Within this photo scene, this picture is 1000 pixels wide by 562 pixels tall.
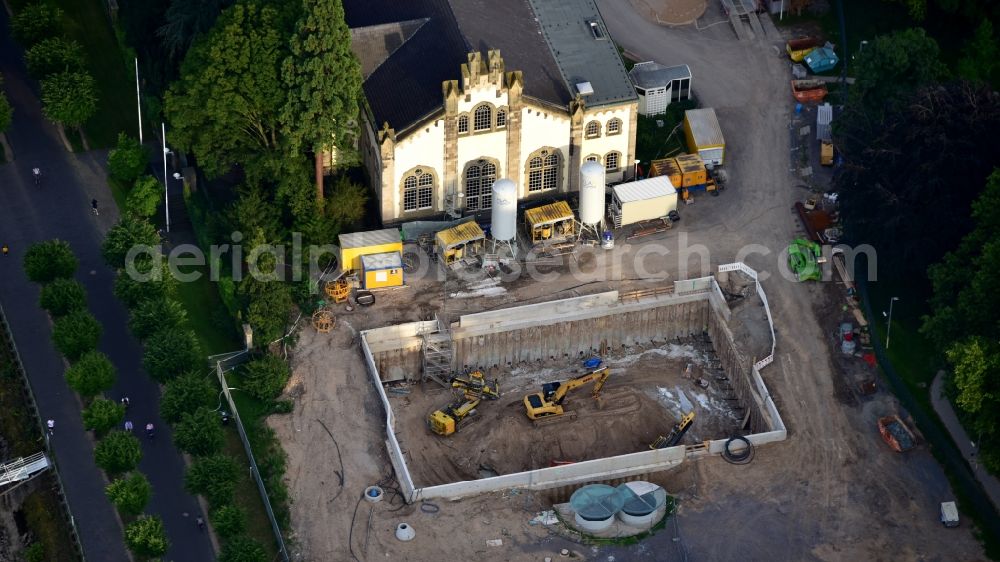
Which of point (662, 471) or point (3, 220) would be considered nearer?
point (662, 471)

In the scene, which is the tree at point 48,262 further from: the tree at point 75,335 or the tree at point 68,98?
the tree at point 68,98

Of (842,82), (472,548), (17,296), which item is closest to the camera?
(472,548)

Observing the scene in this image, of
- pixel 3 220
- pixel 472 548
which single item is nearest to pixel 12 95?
pixel 3 220

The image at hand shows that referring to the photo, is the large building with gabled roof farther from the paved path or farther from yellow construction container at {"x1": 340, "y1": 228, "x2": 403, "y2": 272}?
the paved path

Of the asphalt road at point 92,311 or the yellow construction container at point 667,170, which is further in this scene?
the yellow construction container at point 667,170

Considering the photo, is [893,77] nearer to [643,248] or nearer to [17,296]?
[643,248]

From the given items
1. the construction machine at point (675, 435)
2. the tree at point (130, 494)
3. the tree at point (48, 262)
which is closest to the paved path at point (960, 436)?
the construction machine at point (675, 435)

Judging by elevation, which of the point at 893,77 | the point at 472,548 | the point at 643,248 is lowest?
the point at 472,548
